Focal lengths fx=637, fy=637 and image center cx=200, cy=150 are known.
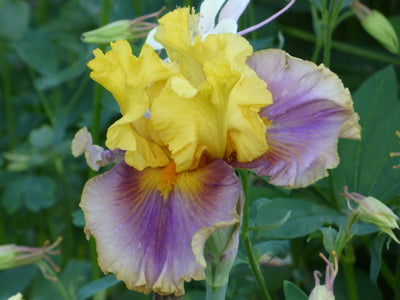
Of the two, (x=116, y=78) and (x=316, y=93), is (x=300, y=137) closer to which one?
(x=316, y=93)

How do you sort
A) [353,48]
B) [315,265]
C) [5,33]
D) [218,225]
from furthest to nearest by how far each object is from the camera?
[5,33], [353,48], [315,265], [218,225]

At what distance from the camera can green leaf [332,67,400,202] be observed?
842mm

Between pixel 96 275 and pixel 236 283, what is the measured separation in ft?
0.64

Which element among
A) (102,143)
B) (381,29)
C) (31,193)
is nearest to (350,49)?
(381,29)

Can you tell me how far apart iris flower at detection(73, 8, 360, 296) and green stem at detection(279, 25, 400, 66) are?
2.16ft

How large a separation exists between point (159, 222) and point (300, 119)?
0.15 metres

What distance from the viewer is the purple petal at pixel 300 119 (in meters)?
0.50

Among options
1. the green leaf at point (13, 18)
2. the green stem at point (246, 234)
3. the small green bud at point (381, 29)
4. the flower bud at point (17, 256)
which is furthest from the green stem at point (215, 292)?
the green leaf at point (13, 18)

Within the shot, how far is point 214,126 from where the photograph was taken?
523mm

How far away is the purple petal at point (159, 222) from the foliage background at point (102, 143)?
16 cm

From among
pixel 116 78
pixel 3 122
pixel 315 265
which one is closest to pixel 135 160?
pixel 116 78

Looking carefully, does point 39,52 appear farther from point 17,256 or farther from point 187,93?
point 187,93

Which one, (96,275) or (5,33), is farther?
Answer: (5,33)

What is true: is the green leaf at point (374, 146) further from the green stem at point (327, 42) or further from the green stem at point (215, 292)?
the green stem at point (215, 292)
